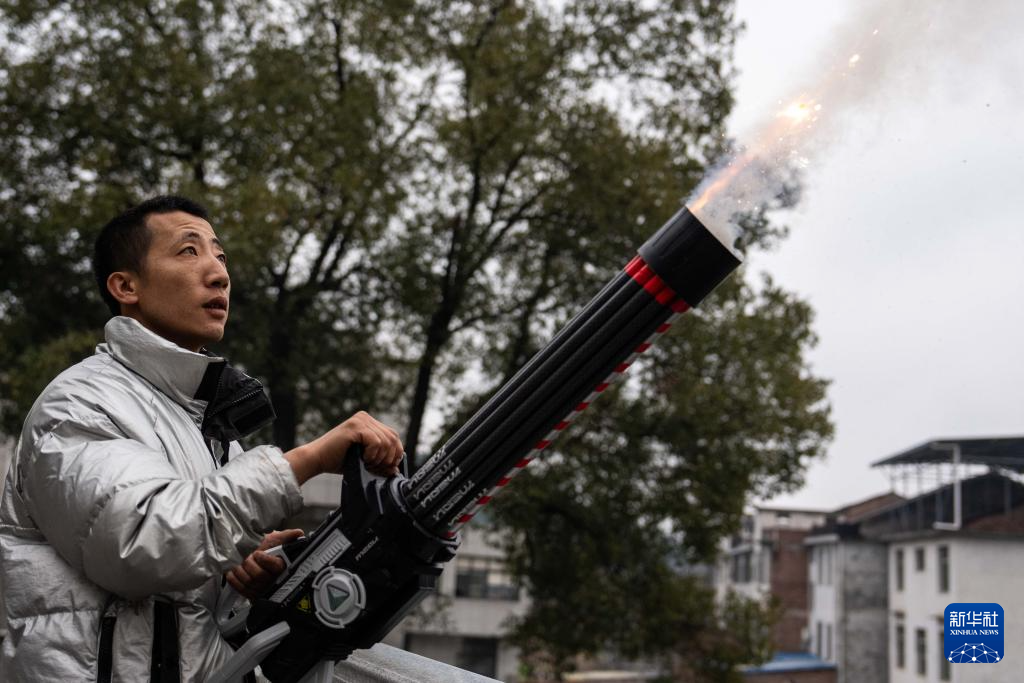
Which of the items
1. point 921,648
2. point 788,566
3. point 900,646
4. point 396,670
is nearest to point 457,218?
point 396,670

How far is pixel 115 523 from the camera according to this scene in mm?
1740

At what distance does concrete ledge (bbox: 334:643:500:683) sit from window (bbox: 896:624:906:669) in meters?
44.7

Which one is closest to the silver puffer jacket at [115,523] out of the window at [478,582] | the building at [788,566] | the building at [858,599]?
the window at [478,582]

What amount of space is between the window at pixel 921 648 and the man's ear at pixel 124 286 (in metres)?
43.7

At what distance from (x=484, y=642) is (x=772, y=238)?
31920 mm

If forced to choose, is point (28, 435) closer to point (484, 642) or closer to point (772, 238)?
point (772, 238)

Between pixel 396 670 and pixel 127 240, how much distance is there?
145 cm

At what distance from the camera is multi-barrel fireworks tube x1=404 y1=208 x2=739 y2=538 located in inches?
71.1

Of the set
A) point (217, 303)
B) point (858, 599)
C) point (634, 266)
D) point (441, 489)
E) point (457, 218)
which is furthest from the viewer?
point (858, 599)

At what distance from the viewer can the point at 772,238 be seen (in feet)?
48.1

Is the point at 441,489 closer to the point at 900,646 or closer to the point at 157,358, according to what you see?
the point at 157,358

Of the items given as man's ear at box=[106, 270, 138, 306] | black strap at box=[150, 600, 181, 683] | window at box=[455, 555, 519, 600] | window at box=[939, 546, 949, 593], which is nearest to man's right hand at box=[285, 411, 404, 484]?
black strap at box=[150, 600, 181, 683]

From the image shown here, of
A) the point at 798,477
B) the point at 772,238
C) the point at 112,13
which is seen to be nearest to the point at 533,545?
the point at 798,477

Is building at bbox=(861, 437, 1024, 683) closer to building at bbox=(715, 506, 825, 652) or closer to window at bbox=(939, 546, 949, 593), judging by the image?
window at bbox=(939, 546, 949, 593)
